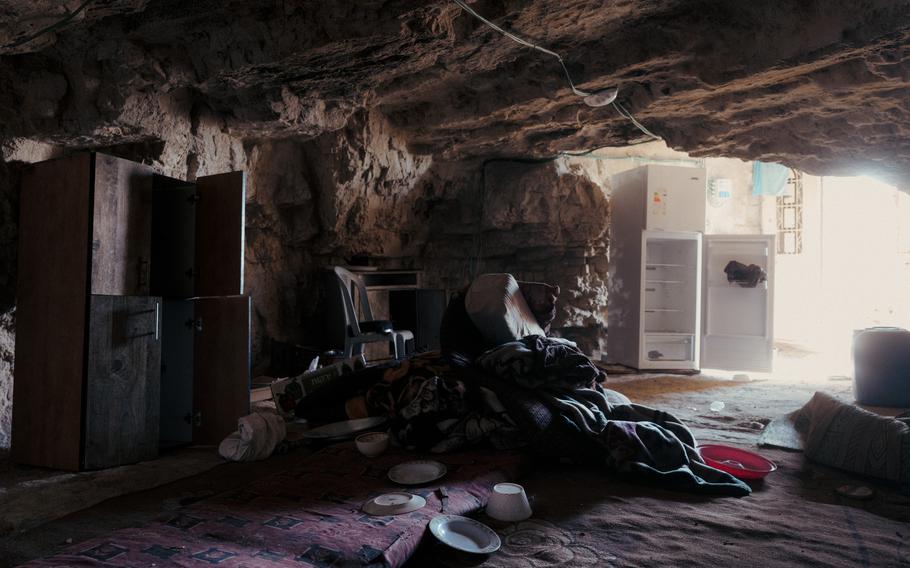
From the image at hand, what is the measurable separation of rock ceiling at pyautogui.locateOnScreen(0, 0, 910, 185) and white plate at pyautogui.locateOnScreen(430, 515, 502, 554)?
254 cm

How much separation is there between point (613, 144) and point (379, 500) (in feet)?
16.6

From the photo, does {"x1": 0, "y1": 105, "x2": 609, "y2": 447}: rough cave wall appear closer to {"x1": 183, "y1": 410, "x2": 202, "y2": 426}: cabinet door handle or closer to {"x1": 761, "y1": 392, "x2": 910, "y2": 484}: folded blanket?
{"x1": 183, "y1": 410, "x2": 202, "y2": 426}: cabinet door handle

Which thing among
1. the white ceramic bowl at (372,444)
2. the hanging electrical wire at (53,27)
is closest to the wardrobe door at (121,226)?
the hanging electrical wire at (53,27)

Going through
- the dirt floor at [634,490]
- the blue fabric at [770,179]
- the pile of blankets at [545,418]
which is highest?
the blue fabric at [770,179]

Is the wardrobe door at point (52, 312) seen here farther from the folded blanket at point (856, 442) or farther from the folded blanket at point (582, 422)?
the folded blanket at point (856, 442)

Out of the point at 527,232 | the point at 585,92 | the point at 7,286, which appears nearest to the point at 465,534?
the point at 7,286

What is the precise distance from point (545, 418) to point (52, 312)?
260cm

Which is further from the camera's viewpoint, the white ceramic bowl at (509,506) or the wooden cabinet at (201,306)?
the wooden cabinet at (201,306)

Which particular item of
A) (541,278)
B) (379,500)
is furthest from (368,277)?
(379,500)

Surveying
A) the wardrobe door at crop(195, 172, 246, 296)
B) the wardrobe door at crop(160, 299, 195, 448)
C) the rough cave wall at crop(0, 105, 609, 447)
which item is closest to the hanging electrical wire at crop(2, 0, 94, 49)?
the rough cave wall at crop(0, 105, 609, 447)

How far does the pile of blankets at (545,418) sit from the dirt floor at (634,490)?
0.50 ft

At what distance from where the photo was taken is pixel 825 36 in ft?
10.9

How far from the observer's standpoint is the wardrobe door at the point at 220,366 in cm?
340

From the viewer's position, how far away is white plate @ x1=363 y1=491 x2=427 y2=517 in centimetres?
213
